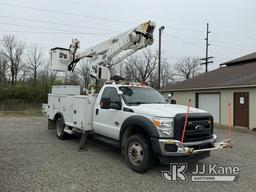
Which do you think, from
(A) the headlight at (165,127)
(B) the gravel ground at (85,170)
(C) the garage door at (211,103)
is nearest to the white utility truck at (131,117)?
(A) the headlight at (165,127)

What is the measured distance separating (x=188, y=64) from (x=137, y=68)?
22.1 metres

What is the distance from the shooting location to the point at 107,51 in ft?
29.4

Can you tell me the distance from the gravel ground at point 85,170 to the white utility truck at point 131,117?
0.49 m

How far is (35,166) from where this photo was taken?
5910 mm

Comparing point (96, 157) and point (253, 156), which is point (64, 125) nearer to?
point (96, 157)

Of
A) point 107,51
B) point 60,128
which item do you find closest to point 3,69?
point 60,128

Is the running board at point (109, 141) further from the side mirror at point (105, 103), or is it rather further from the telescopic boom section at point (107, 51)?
the telescopic boom section at point (107, 51)

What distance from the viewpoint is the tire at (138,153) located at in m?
5.52

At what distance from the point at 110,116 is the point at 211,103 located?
12.2 meters

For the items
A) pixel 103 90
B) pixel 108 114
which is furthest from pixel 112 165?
pixel 103 90

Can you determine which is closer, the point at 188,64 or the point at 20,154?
the point at 20,154

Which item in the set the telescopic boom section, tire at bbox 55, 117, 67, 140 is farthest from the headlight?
tire at bbox 55, 117, 67, 140

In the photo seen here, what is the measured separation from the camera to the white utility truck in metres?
5.30

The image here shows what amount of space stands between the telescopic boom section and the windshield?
1654mm
